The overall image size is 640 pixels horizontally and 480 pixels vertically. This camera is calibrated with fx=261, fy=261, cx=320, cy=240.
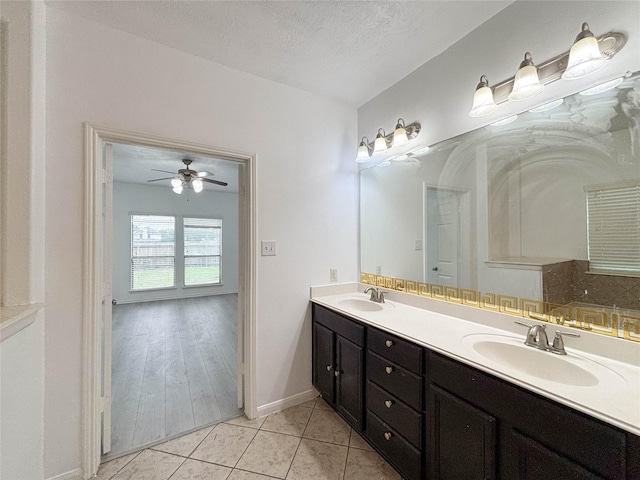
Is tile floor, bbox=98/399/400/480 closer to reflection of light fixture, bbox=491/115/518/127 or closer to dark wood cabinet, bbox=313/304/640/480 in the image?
dark wood cabinet, bbox=313/304/640/480

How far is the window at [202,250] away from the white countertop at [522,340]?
16.7 ft

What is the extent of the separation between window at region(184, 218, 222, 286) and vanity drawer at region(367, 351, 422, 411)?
5.60 metres

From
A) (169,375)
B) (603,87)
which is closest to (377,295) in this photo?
(603,87)

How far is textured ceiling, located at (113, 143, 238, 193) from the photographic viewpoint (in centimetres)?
364

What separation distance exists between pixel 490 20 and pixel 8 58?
258 centimetres

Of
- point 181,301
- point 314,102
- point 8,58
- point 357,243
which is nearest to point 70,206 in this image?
point 8,58

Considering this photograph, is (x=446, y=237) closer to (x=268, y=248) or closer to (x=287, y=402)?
(x=268, y=248)

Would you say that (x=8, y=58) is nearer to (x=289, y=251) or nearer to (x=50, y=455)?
(x=289, y=251)

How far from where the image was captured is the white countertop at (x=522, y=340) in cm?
82

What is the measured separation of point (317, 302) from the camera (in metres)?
2.17

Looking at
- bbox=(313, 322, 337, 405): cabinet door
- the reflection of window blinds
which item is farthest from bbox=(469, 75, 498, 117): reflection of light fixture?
bbox=(313, 322, 337, 405): cabinet door

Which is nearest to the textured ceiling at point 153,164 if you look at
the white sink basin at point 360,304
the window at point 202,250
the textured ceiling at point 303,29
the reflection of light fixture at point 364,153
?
the window at point 202,250

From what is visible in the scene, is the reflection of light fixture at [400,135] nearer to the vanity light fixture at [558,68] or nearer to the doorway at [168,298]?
the vanity light fixture at [558,68]

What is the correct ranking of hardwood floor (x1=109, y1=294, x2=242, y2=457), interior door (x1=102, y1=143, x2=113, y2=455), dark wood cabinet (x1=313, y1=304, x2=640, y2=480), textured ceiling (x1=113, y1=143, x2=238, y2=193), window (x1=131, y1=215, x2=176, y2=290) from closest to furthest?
1. dark wood cabinet (x1=313, y1=304, x2=640, y2=480)
2. interior door (x1=102, y1=143, x2=113, y2=455)
3. hardwood floor (x1=109, y1=294, x2=242, y2=457)
4. textured ceiling (x1=113, y1=143, x2=238, y2=193)
5. window (x1=131, y1=215, x2=176, y2=290)
